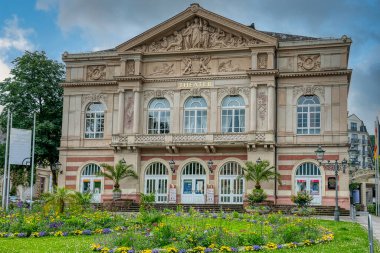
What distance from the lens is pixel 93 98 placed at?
49156 mm

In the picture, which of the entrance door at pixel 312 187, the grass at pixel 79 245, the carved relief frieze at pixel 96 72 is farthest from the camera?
the carved relief frieze at pixel 96 72

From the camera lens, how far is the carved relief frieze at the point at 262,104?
145 feet

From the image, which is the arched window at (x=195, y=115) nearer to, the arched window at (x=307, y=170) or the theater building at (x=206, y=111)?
the theater building at (x=206, y=111)

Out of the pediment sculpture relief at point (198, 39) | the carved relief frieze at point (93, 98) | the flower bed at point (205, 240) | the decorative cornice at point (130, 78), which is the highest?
the pediment sculpture relief at point (198, 39)

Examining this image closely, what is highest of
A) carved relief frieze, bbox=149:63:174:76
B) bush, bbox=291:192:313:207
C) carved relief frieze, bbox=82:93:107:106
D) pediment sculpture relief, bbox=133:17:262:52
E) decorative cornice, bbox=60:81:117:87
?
pediment sculpture relief, bbox=133:17:262:52

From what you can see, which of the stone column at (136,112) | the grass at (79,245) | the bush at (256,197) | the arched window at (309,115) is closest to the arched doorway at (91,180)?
the stone column at (136,112)

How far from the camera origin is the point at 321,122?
43.8m

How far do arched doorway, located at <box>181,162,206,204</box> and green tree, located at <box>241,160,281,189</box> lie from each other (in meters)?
4.59

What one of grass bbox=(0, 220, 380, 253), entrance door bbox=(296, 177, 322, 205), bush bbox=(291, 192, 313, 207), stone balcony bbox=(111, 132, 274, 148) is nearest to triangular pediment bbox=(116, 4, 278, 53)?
stone balcony bbox=(111, 132, 274, 148)

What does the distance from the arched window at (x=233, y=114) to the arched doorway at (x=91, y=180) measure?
12.0m

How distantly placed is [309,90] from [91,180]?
20.3m

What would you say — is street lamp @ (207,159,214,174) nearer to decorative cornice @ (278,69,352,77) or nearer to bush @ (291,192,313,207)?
bush @ (291,192,313,207)

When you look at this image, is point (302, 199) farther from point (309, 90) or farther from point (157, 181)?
point (157, 181)

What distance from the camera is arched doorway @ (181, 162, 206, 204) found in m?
45.4
